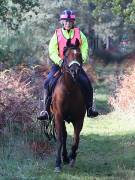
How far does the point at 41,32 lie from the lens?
1280 inches

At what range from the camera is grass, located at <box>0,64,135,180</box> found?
905cm

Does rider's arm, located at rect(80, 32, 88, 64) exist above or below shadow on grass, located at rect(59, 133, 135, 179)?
above

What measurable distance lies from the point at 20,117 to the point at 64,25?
3596 mm

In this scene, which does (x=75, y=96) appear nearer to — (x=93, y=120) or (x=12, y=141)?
(x=12, y=141)

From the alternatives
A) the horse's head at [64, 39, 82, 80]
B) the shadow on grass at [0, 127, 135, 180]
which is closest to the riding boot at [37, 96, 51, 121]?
the shadow on grass at [0, 127, 135, 180]

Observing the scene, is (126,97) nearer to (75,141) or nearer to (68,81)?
(75,141)

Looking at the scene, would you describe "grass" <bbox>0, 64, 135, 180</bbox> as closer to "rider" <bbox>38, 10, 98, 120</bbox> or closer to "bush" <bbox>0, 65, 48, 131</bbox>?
"bush" <bbox>0, 65, 48, 131</bbox>

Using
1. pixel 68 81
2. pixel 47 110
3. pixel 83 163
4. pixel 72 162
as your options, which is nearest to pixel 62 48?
pixel 68 81

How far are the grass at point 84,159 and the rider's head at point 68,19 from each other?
2.66m

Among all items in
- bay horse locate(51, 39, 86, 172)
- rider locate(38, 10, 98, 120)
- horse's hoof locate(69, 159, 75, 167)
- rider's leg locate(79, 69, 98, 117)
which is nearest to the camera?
bay horse locate(51, 39, 86, 172)

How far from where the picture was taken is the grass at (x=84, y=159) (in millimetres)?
9055

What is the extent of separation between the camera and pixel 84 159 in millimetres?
11102

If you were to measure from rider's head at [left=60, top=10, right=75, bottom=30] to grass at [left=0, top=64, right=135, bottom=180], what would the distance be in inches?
105

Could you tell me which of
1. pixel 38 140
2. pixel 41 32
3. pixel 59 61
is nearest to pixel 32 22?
pixel 41 32
